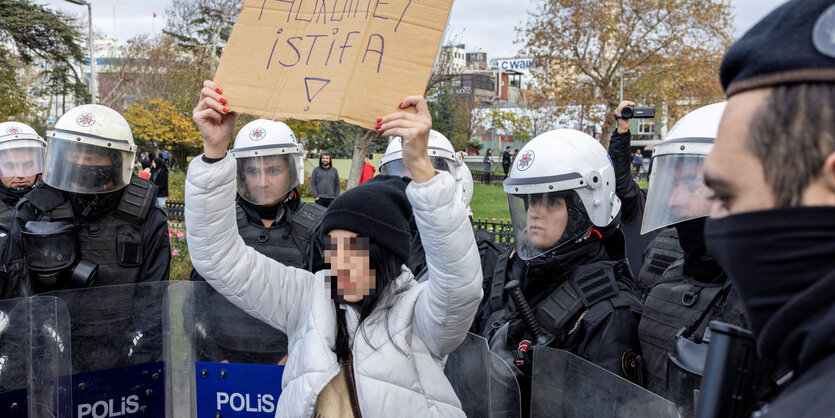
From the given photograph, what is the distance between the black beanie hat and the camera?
245cm

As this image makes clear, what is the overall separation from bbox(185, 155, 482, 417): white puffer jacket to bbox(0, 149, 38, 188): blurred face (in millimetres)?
4507

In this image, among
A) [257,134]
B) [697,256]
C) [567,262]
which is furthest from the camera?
[257,134]

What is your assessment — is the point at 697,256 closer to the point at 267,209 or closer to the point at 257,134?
the point at 267,209

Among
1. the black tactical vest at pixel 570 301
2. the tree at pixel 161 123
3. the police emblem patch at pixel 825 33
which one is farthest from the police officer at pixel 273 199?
the tree at pixel 161 123

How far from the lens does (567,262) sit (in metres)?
3.01

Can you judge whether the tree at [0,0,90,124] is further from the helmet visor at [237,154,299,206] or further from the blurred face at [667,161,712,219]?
the blurred face at [667,161,712,219]

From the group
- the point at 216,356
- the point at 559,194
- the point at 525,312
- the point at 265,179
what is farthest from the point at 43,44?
the point at 525,312

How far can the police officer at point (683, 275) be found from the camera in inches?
94.4

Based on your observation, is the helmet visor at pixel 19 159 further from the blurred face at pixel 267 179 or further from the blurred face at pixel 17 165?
the blurred face at pixel 267 179

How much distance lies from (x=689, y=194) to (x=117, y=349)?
109 inches

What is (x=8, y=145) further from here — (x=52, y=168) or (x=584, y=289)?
(x=584, y=289)

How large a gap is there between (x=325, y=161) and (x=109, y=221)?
35.1 feet

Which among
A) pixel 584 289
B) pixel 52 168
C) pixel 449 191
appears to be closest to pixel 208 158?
pixel 449 191

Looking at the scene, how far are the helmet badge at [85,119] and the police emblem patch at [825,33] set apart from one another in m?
4.21
